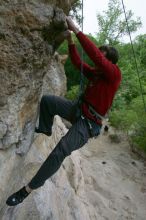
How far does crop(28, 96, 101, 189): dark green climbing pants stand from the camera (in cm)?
471

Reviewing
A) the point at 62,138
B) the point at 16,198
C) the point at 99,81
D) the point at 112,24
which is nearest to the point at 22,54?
the point at 99,81

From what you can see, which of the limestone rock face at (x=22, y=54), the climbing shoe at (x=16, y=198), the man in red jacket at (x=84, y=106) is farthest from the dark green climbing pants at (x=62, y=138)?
the limestone rock face at (x=22, y=54)

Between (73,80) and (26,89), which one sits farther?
(73,80)

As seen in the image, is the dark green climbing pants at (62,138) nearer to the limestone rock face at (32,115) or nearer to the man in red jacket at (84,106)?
the man in red jacket at (84,106)

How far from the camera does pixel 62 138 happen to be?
190 inches

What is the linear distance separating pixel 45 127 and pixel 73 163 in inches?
127

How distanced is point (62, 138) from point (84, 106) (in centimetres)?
56

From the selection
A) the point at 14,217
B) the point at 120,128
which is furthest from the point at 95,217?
the point at 120,128

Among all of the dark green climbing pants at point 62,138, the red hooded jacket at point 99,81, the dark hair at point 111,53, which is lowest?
the dark green climbing pants at point 62,138

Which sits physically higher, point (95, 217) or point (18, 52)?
point (18, 52)

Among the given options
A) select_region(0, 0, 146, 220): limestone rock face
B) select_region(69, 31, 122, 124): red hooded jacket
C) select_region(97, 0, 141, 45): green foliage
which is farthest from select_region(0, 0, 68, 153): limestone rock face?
select_region(97, 0, 141, 45): green foliage

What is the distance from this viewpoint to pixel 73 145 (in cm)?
484

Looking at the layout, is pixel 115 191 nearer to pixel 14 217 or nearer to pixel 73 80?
pixel 14 217

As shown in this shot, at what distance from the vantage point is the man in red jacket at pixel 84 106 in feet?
15.1
